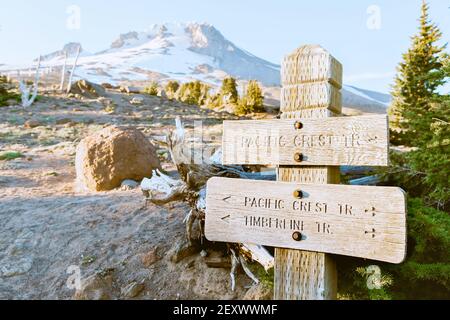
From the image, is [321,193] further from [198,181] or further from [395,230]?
[198,181]

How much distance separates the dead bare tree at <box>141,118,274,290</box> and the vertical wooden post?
1.03m

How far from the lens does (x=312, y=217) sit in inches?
107

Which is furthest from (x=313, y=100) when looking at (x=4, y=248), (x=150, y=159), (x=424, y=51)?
(x=424, y=51)

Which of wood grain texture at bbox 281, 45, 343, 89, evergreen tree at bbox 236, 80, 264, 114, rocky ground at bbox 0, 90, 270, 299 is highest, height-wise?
evergreen tree at bbox 236, 80, 264, 114

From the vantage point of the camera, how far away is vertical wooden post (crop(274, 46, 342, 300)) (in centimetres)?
282

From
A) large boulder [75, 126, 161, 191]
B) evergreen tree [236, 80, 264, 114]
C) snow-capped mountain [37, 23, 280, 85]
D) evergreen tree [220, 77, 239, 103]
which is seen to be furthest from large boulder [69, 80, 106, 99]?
snow-capped mountain [37, 23, 280, 85]

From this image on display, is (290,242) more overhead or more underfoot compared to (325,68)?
more underfoot

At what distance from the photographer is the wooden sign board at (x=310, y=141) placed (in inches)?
103

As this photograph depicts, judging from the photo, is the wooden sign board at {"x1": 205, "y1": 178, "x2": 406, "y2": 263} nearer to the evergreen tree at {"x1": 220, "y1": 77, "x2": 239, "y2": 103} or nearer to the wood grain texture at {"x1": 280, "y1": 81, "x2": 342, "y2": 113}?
the wood grain texture at {"x1": 280, "y1": 81, "x2": 342, "y2": 113}

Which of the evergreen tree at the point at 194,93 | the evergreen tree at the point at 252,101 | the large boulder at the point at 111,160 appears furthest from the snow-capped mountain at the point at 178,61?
the large boulder at the point at 111,160

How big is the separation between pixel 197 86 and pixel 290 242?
29835 millimetres

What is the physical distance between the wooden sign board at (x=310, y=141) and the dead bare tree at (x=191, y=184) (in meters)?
1.27

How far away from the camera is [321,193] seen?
272 cm

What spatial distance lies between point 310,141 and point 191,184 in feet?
7.01
